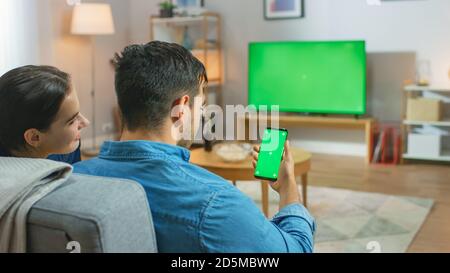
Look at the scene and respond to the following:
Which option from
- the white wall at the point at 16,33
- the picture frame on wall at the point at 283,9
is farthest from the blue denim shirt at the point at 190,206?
the picture frame on wall at the point at 283,9

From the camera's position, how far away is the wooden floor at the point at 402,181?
281 cm

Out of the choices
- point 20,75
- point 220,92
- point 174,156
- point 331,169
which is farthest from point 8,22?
point 174,156

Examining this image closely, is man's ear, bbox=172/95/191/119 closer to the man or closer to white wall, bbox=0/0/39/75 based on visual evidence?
the man

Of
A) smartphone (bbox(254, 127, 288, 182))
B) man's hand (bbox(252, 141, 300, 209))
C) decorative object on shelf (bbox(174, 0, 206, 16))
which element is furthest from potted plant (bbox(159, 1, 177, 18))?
man's hand (bbox(252, 141, 300, 209))

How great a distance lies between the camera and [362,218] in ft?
9.68

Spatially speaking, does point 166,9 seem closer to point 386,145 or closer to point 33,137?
point 386,145

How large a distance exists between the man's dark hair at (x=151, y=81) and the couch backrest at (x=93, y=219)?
0.61ft

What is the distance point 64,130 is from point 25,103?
13 centimetres

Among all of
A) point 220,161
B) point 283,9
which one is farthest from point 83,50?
point 220,161

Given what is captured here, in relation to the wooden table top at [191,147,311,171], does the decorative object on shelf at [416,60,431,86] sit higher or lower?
higher

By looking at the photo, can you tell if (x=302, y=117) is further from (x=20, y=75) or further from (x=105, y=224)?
(x=105, y=224)

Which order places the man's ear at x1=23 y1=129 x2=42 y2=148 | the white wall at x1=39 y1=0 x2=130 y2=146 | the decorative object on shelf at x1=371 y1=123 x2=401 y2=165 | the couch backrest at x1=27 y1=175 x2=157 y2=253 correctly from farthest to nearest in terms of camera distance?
the white wall at x1=39 y1=0 x2=130 y2=146, the decorative object on shelf at x1=371 y1=123 x2=401 y2=165, the man's ear at x1=23 y1=129 x2=42 y2=148, the couch backrest at x1=27 y1=175 x2=157 y2=253

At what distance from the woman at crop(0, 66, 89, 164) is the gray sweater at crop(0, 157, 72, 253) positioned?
0.83 feet

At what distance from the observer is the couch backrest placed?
2.44ft
